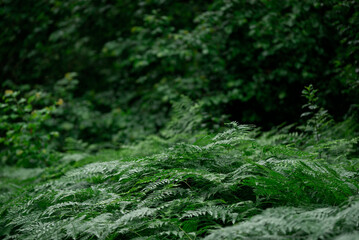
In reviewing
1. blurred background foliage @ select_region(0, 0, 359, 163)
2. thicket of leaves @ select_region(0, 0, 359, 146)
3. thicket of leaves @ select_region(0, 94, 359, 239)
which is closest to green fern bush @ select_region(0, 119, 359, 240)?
thicket of leaves @ select_region(0, 94, 359, 239)

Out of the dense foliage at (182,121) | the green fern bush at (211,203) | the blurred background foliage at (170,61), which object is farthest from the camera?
the blurred background foliage at (170,61)

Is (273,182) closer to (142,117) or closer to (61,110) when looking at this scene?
(142,117)

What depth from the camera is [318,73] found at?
4750 millimetres

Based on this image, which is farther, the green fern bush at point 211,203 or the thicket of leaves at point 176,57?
the thicket of leaves at point 176,57

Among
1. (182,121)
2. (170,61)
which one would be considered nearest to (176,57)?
(170,61)

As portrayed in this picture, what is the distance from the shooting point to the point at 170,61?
5.70m

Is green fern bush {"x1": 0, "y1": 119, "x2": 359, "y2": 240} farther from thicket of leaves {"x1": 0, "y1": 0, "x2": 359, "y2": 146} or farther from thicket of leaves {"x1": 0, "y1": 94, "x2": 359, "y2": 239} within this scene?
thicket of leaves {"x1": 0, "y1": 0, "x2": 359, "y2": 146}

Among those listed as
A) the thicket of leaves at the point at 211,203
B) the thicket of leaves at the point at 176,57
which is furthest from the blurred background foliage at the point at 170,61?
the thicket of leaves at the point at 211,203

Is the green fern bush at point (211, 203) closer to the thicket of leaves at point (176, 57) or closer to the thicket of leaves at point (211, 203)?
the thicket of leaves at point (211, 203)

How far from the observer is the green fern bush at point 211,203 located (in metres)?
1.23

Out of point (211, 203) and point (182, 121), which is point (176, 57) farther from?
point (211, 203)

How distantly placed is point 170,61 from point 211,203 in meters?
4.41

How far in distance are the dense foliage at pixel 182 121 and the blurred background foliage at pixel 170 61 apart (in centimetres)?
3

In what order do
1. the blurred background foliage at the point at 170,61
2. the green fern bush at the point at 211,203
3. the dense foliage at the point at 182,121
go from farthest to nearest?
the blurred background foliage at the point at 170,61 < the dense foliage at the point at 182,121 < the green fern bush at the point at 211,203
